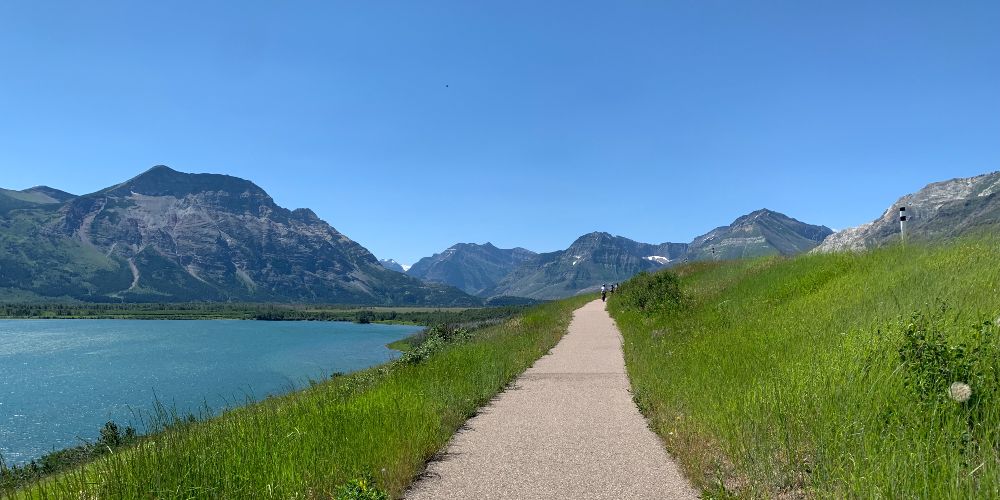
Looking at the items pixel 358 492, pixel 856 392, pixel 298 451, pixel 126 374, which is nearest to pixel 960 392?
pixel 856 392

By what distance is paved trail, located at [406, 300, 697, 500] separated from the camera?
748 centimetres

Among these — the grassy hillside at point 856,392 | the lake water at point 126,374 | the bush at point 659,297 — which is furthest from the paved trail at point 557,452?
the bush at point 659,297

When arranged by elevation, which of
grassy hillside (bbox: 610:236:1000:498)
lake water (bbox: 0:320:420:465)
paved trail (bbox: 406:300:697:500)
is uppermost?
grassy hillside (bbox: 610:236:1000:498)

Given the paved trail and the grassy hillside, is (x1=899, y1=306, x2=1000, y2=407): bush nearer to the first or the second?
the grassy hillside

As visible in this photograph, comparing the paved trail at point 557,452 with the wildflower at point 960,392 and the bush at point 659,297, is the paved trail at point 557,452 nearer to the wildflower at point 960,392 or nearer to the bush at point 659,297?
the wildflower at point 960,392

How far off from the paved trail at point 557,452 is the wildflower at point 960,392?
11.0ft

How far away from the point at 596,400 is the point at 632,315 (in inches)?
794

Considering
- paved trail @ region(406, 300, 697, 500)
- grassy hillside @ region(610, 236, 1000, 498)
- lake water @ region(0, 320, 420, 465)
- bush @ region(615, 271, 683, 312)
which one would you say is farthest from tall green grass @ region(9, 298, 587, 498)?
bush @ region(615, 271, 683, 312)

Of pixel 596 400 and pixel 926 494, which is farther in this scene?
pixel 596 400

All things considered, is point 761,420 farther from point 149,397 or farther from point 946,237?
point 149,397

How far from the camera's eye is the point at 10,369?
92312mm

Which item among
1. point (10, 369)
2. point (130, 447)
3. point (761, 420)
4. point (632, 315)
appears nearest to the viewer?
point (130, 447)

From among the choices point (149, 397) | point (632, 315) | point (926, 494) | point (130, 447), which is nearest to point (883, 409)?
point (926, 494)

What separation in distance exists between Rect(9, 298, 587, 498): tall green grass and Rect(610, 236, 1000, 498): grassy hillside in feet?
13.7
